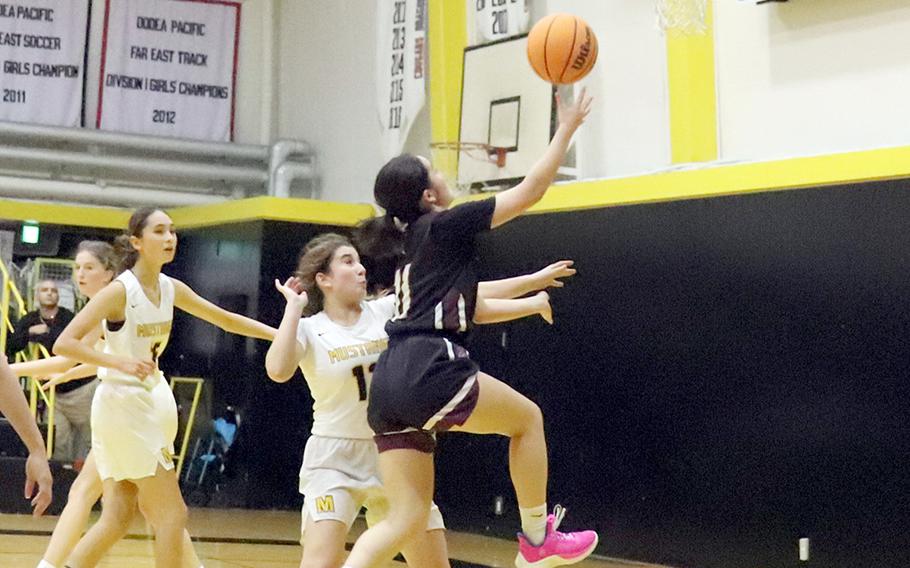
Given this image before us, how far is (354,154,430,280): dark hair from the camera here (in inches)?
188

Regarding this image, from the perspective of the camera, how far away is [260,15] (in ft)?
50.4

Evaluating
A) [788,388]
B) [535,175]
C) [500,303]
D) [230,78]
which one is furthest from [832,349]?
[230,78]

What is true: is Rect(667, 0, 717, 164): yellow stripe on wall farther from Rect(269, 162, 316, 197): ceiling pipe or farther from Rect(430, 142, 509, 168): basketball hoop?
Rect(269, 162, 316, 197): ceiling pipe

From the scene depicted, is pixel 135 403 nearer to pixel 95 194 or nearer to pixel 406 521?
pixel 406 521

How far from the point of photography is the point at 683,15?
9289mm

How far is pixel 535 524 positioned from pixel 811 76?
5181 mm

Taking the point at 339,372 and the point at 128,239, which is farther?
the point at 128,239

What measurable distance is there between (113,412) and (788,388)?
430 centimetres

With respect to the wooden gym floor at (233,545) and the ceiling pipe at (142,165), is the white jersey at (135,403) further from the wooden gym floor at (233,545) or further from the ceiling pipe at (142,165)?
the ceiling pipe at (142,165)

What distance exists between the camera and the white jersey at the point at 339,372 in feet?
16.9

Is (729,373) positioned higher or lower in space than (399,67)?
lower

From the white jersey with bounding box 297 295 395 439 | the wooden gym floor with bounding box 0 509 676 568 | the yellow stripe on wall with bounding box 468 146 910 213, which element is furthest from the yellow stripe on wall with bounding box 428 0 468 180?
the white jersey with bounding box 297 295 395 439

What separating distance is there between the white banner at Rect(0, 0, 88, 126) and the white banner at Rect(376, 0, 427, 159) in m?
3.46

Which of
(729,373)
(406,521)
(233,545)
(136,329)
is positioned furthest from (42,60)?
(406,521)
